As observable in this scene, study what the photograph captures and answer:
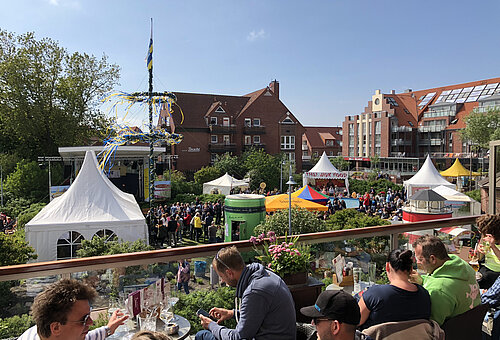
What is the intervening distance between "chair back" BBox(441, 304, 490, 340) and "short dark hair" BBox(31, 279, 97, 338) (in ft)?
8.32

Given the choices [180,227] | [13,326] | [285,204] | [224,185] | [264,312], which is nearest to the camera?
[264,312]

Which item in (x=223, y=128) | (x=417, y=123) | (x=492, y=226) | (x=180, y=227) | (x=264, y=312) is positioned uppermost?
(x=417, y=123)

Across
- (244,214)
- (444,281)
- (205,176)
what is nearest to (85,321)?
(444,281)

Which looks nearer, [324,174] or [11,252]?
[11,252]

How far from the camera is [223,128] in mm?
52062

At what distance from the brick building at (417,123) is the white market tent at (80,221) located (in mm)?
53153

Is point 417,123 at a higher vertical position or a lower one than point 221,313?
higher

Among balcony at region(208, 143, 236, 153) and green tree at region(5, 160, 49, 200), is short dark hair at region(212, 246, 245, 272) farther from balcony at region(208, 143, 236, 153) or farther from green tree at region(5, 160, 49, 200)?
balcony at region(208, 143, 236, 153)

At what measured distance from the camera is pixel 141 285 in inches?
126

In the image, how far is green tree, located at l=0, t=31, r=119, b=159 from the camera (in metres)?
34.6

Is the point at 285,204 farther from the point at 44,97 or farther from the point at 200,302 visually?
the point at 44,97

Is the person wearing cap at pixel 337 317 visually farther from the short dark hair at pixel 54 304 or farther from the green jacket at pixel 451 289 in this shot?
the short dark hair at pixel 54 304

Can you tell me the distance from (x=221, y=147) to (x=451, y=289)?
48.7 metres

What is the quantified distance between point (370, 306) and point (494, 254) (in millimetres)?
2010
